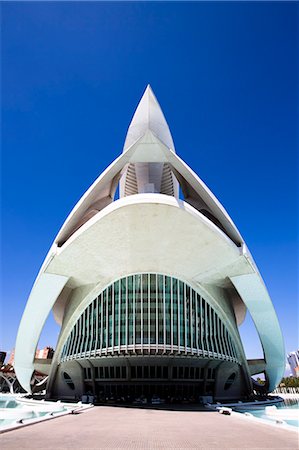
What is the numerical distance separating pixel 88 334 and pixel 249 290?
14.8 meters

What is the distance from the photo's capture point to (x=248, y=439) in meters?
8.15

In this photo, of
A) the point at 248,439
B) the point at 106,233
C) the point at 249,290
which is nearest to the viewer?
the point at 248,439

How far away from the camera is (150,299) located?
27.2m

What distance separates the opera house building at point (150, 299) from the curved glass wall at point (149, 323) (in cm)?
9

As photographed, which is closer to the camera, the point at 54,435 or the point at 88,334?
the point at 54,435

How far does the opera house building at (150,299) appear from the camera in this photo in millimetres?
22688

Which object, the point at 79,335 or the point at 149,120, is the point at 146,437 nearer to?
the point at 79,335

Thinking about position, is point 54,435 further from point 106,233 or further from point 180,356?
point 180,356

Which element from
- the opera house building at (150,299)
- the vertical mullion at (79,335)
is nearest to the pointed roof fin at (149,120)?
the opera house building at (150,299)

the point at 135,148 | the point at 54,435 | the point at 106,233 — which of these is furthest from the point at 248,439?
the point at 135,148

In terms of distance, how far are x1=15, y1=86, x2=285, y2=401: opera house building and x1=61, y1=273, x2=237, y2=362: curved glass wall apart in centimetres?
9

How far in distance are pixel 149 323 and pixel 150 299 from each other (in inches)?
82.0

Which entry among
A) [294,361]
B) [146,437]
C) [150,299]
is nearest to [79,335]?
[150,299]

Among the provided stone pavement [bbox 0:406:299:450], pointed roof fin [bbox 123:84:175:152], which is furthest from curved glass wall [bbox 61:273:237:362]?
pointed roof fin [bbox 123:84:175:152]
